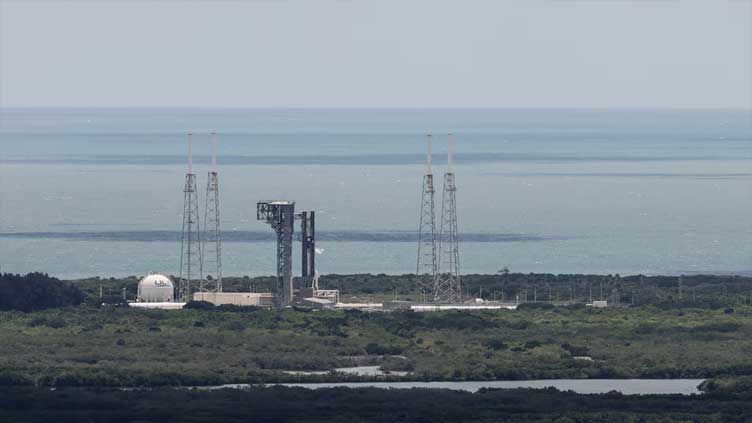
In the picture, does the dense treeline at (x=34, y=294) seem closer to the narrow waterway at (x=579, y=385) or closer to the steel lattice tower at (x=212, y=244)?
the steel lattice tower at (x=212, y=244)

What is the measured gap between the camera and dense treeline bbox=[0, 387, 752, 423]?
53438mm

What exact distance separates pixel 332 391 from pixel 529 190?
5355 inches

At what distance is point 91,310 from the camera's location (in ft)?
262

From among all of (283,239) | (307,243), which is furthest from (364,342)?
(307,243)

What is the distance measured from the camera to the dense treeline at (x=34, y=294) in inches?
3187

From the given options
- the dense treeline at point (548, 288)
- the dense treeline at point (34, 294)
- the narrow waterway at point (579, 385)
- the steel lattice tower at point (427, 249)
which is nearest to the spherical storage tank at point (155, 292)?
the dense treeline at point (548, 288)

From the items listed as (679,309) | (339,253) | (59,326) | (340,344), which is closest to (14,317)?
(59,326)

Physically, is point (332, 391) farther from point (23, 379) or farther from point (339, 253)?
point (339, 253)

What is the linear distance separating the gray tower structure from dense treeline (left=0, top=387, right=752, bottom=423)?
20052 mm

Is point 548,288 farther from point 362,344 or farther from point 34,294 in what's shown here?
point 34,294

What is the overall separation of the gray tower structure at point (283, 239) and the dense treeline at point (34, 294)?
9646mm

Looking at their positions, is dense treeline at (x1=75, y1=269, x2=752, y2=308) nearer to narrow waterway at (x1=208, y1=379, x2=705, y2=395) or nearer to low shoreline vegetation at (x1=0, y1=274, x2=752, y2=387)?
low shoreline vegetation at (x1=0, y1=274, x2=752, y2=387)

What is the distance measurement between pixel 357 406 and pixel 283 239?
2468 centimetres

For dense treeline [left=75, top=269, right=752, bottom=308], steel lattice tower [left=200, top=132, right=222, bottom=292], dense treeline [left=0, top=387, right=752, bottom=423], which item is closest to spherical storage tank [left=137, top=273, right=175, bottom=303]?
steel lattice tower [left=200, top=132, right=222, bottom=292]
